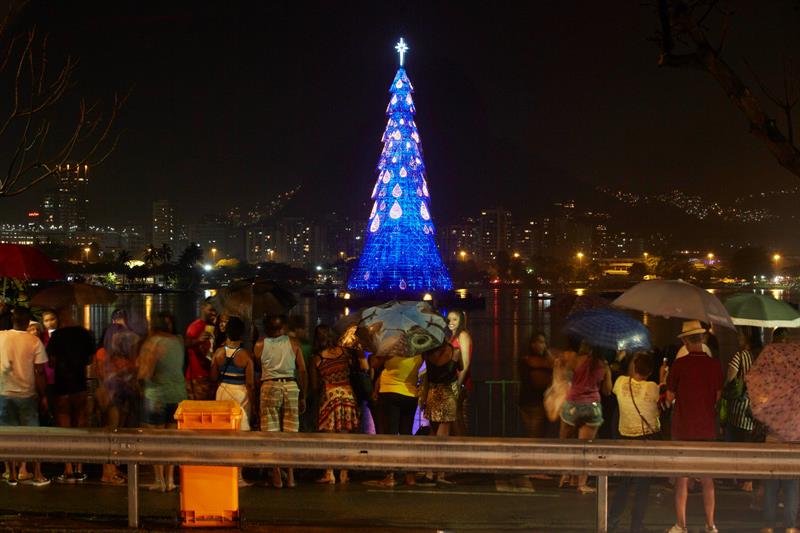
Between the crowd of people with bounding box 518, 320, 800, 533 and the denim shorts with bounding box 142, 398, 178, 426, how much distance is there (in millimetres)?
3673

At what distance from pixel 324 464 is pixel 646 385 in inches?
116

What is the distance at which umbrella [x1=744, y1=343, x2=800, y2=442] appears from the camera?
7.37 metres

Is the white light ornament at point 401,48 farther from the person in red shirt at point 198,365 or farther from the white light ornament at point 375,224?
the person in red shirt at point 198,365

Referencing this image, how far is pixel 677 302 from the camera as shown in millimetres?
9211

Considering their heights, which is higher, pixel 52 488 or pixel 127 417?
pixel 127 417

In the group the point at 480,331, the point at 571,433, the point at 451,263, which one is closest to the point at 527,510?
the point at 571,433

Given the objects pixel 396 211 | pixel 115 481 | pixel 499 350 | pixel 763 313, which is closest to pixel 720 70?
pixel 763 313

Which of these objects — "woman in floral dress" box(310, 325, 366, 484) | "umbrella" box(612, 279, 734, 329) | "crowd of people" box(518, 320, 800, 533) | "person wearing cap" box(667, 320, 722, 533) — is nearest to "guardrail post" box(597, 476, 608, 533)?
"crowd of people" box(518, 320, 800, 533)

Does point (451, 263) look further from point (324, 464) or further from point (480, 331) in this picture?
point (324, 464)

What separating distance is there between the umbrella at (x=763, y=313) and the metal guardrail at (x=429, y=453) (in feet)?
9.80

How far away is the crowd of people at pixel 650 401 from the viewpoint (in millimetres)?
7633

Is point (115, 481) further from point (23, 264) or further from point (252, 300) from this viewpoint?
point (23, 264)

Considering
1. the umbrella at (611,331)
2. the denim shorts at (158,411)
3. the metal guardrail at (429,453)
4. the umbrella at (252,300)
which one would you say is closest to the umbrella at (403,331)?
the umbrella at (611,331)

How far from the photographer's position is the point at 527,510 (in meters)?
8.45
